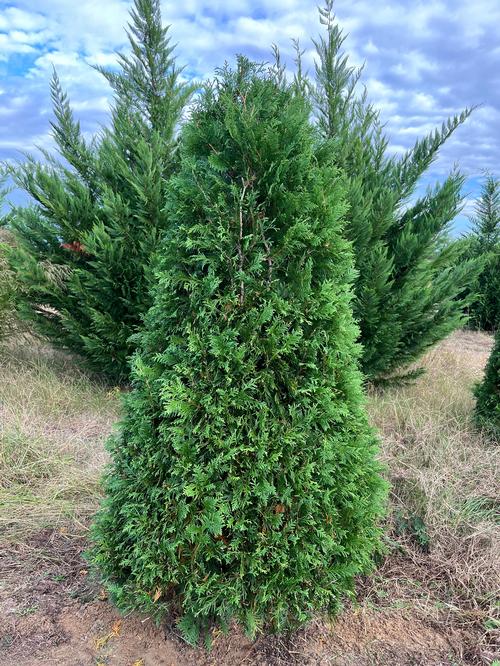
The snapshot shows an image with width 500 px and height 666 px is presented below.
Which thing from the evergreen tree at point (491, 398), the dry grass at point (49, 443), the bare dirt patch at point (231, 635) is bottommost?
the bare dirt patch at point (231, 635)

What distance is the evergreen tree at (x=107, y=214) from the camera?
16.6 feet

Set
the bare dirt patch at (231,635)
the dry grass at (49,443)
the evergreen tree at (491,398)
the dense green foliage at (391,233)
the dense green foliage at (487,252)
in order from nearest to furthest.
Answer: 1. the bare dirt patch at (231,635)
2. the dry grass at (49,443)
3. the evergreen tree at (491,398)
4. the dense green foliage at (391,233)
5. the dense green foliage at (487,252)

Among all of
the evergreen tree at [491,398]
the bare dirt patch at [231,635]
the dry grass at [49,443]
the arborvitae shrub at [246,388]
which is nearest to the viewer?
the arborvitae shrub at [246,388]

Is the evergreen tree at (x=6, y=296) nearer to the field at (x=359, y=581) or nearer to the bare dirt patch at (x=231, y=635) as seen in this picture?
the field at (x=359, y=581)

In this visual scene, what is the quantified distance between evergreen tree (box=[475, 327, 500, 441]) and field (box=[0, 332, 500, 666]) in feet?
0.39

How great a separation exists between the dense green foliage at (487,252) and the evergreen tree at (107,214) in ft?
22.7

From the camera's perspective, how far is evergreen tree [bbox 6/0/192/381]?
5.06 metres

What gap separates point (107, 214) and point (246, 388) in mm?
3914

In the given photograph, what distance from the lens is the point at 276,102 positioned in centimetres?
203

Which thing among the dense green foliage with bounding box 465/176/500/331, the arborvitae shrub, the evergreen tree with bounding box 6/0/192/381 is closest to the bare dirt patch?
the arborvitae shrub

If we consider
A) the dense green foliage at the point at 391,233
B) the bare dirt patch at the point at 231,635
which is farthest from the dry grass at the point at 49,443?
the dense green foliage at the point at 391,233

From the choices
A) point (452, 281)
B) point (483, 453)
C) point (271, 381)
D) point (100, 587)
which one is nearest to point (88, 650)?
point (100, 587)

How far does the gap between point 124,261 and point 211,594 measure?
3.81 metres

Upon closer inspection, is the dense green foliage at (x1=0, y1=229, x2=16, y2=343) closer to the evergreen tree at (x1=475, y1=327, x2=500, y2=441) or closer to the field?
the field
